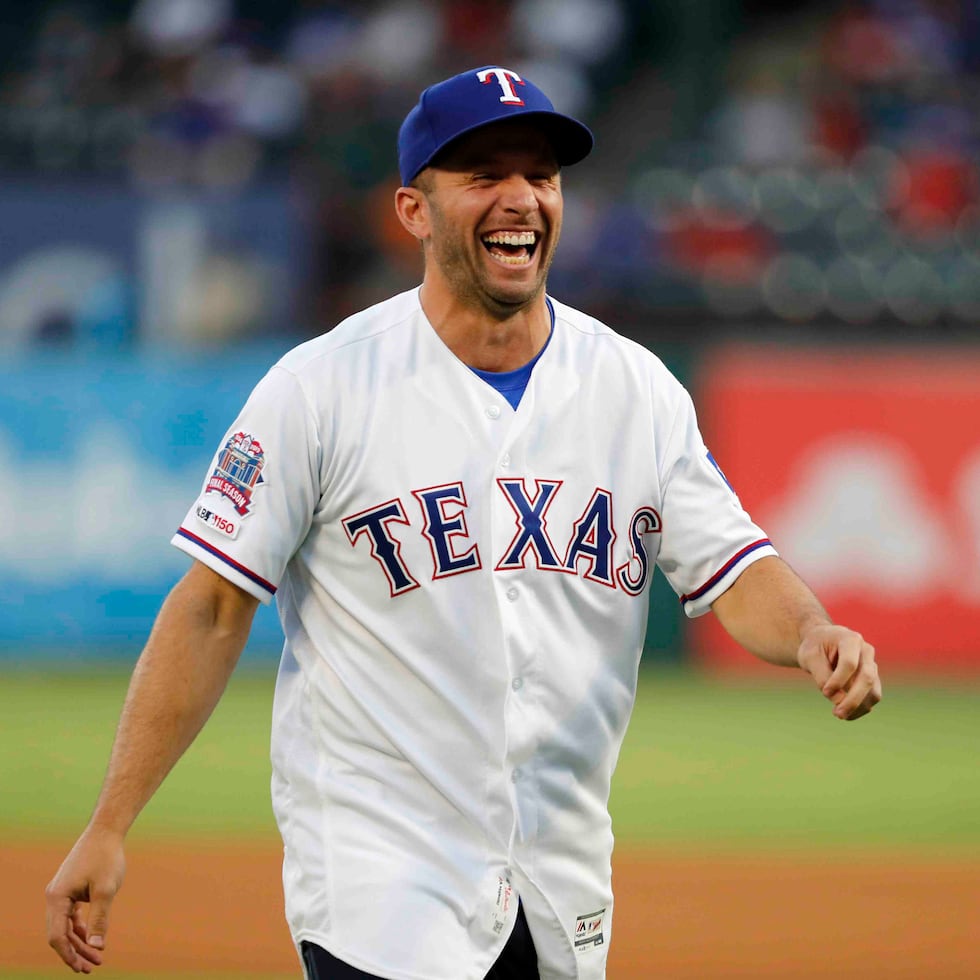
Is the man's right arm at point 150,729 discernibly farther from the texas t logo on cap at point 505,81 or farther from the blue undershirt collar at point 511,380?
the texas t logo on cap at point 505,81

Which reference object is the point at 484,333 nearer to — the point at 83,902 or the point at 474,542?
the point at 474,542

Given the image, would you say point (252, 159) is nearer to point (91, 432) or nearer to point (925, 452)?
point (91, 432)

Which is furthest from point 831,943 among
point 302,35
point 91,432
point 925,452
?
point 302,35

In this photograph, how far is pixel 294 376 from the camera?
337 cm

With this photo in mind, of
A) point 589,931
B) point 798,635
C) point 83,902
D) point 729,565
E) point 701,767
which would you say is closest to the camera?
point 83,902

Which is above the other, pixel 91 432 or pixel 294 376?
pixel 91 432

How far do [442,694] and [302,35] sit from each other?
15.1m

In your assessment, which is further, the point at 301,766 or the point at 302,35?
the point at 302,35

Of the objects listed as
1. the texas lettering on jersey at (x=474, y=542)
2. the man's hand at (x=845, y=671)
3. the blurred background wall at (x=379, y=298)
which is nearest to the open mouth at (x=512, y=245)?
the texas lettering on jersey at (x=474, y=542)

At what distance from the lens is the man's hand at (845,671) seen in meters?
3.00

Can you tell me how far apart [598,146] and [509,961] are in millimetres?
15024

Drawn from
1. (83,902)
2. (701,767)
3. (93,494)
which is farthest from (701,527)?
(93,494)

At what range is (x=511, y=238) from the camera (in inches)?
134

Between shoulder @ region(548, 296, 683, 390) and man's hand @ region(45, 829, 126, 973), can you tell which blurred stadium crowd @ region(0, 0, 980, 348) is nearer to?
shoulder @ region(548, 296, 683, 390)
